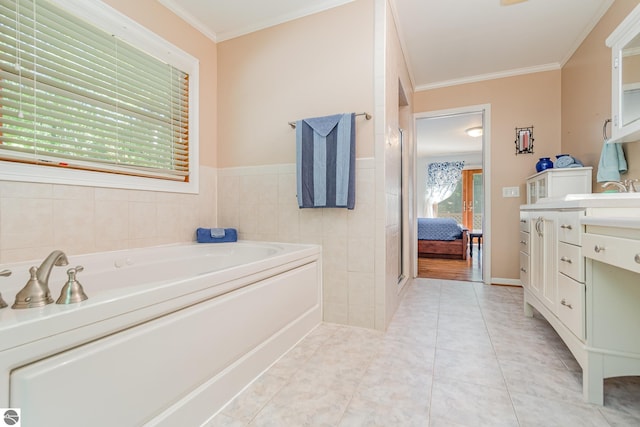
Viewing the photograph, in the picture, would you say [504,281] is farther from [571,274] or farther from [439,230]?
[571,274]

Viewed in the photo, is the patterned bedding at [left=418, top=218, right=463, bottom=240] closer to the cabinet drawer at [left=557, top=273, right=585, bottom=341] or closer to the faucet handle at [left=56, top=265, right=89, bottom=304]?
the cabinet drawer at [left=557, top=273, right=585, bottom=341]

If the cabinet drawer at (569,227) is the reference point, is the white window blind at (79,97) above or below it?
above

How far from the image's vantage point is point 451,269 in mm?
4070

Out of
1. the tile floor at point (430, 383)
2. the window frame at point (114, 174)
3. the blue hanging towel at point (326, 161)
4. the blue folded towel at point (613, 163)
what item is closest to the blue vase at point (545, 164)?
the blue folded towel at point (613, 163)

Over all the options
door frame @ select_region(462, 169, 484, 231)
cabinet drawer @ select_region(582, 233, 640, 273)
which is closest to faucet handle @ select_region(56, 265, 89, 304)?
cabinet drawer @ select_region(582, 233, 640, 273)

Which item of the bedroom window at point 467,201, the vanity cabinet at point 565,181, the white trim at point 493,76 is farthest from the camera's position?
the bedroom window at point 467,201

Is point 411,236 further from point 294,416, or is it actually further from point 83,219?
point 83,219

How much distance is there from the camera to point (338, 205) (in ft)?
6.42

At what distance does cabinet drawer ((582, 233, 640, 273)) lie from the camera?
3.15 ft

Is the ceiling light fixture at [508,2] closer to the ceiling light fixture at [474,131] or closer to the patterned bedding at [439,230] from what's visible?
the ceiling light fixture at [474,131]

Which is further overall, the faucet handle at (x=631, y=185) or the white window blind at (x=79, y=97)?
the faucet handle at (x=631, y=185)

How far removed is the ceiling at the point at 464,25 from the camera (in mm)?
2199

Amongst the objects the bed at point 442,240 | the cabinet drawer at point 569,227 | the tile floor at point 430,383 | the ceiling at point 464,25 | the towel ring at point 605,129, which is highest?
the ceiling at point 464,25

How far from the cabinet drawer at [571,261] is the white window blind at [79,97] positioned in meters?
2.54
